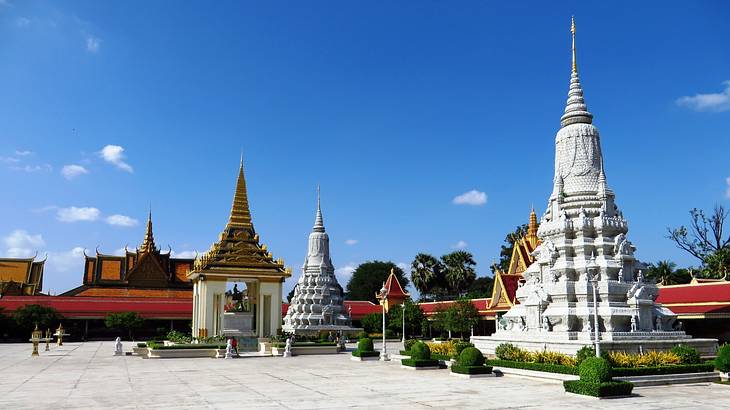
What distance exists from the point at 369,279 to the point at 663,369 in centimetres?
7841

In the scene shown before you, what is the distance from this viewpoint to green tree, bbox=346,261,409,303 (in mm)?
96375

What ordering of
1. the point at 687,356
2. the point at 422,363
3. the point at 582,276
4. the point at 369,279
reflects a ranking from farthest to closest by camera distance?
1. the point at 369,279
2. the point at 582,276
3. the point at 422,363
4. the point at 687,356

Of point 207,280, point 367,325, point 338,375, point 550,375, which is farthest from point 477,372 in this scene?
point 367,325

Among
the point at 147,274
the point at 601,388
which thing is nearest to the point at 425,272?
the point at 147,274

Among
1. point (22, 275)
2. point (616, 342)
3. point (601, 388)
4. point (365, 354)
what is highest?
point (22, 275)

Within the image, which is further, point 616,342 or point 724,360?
point 616,342

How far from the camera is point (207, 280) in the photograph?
3959cm

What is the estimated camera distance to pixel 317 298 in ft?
181

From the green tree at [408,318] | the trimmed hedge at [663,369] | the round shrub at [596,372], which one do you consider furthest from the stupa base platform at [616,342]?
the green tree at [408,318]

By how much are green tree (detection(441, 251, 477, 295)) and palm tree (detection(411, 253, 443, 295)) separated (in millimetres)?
1301

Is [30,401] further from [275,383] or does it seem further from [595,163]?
[595,163]

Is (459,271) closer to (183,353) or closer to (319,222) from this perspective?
(319,222)

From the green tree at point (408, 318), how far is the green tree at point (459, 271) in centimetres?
1679

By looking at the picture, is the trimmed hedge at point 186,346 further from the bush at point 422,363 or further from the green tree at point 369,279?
the green tree at point 369,279
